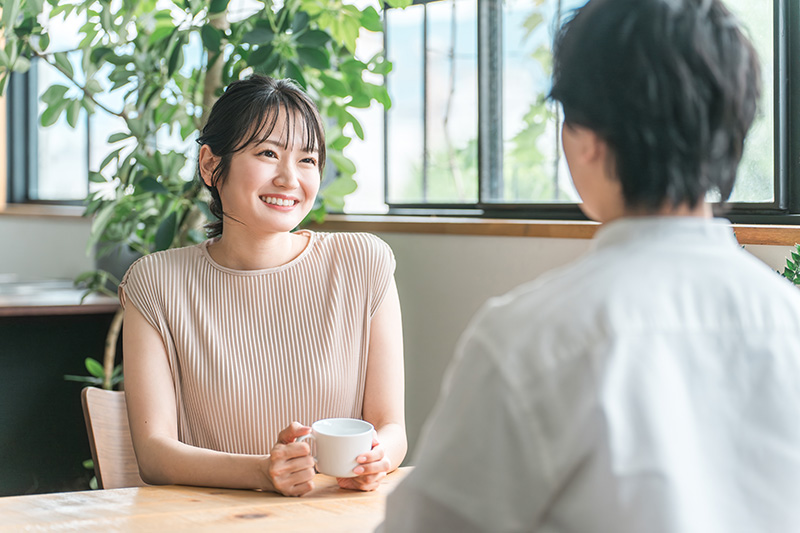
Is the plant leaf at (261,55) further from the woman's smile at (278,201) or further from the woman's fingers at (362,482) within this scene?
the woman's fingers at (362,482)

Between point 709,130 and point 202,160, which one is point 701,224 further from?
point 202,160

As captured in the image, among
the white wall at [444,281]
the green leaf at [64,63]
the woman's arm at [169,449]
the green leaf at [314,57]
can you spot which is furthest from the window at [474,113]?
the woman's arm at [169,449]

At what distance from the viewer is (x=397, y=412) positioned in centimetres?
153

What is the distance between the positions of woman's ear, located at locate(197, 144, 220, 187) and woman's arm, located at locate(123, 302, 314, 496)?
0.31 m

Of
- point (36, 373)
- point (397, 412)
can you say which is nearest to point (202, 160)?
point (397, 412)

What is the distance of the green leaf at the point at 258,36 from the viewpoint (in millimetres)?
1994

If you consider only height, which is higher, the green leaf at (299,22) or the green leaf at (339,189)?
the green leaf at (299,22)

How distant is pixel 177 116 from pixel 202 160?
71 cm

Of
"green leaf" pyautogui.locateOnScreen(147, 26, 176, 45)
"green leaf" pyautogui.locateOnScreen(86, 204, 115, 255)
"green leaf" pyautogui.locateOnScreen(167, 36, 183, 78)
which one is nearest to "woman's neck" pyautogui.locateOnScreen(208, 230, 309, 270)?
"green leaf" pyautogui.locateOnScreen(167, 36, 183, 78)

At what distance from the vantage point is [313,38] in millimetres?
2025

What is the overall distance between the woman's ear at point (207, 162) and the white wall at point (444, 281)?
32.1 inches

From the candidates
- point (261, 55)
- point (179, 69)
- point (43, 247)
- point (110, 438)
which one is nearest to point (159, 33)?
point (179, 69)

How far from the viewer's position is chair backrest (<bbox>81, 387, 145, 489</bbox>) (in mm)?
1441

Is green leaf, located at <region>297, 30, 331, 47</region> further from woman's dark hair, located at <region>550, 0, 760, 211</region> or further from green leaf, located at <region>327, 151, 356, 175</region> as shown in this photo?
woman's dark hair, located at <region>550, 0, 760, 211</region>
